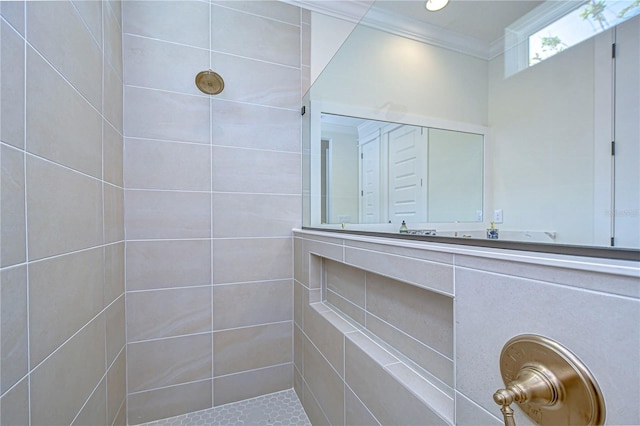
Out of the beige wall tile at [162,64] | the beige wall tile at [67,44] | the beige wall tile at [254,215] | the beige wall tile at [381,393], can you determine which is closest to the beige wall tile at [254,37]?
Result: the beige wall tile at [162,64]

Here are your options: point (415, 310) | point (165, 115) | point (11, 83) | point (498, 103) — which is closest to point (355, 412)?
point (415, 310)

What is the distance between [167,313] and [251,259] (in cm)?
52

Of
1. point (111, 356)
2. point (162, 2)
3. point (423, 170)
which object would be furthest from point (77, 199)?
point (423, 170)

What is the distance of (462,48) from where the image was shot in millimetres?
2107

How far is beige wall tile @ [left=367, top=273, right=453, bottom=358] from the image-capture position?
27.4 inches

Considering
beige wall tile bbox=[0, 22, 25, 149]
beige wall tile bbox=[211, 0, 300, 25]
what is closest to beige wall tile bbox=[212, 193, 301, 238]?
beige wall tile bbox=[0, 22, 25, 149]

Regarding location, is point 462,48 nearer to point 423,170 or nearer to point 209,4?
point 423,170

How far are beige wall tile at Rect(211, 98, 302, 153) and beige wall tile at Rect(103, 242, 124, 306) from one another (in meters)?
0.73

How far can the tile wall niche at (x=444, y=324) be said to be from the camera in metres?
0.33

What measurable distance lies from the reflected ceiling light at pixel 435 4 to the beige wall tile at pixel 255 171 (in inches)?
55.0

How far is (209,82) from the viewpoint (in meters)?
1.42

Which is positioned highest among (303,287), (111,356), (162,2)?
(162,2)

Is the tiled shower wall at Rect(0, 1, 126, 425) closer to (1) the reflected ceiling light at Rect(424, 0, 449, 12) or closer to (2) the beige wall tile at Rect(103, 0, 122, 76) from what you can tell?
(2) the beige wall tile at Rect(103, 0, 122, 76)

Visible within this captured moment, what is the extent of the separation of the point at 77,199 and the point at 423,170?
218cm
